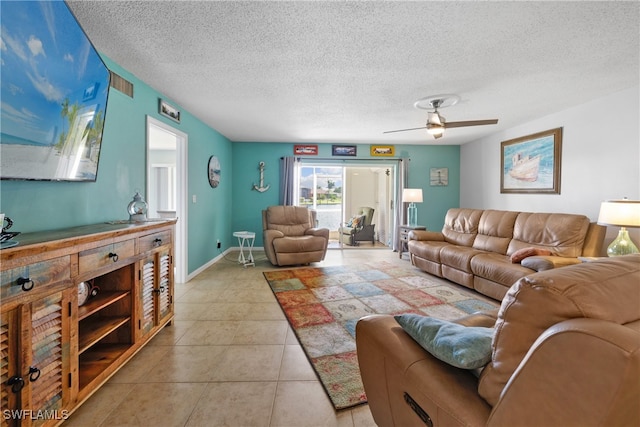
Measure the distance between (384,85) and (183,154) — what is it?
105 inches

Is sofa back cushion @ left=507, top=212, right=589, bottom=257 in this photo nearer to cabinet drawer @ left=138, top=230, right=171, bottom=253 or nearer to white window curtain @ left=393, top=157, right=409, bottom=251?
white window curtain @ left=393, top=157, right=409, bottom=251

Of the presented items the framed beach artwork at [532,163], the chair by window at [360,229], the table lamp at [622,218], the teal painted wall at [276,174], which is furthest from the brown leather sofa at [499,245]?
the chair by window at [360,229]

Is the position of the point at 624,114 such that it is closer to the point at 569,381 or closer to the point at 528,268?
the point at 528,268

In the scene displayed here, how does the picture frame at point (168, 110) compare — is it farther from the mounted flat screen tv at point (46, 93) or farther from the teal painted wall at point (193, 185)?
the mounted flat screen tv at point (46, 93)

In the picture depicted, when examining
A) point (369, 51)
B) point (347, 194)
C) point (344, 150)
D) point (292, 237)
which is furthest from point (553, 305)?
point (347, 194)

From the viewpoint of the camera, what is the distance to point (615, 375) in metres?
0.51

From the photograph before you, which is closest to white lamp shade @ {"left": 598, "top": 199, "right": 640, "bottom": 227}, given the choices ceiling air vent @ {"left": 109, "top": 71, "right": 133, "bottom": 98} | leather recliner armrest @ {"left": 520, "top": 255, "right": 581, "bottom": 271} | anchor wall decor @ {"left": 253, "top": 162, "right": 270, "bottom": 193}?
leather recliner armrest @ {"left": 520, "top": 255, "right": 581, "bottom": 271}

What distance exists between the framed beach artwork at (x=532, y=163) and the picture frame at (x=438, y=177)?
1425 millimetres

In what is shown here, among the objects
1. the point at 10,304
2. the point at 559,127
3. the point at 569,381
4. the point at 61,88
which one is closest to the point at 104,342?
the point at 10,304

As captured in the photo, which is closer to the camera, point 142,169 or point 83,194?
point 83,194

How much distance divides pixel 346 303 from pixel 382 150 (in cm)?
410

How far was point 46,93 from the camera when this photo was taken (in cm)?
152

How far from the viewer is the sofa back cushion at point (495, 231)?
384cm

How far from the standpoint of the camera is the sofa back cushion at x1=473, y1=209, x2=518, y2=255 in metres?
3.84
